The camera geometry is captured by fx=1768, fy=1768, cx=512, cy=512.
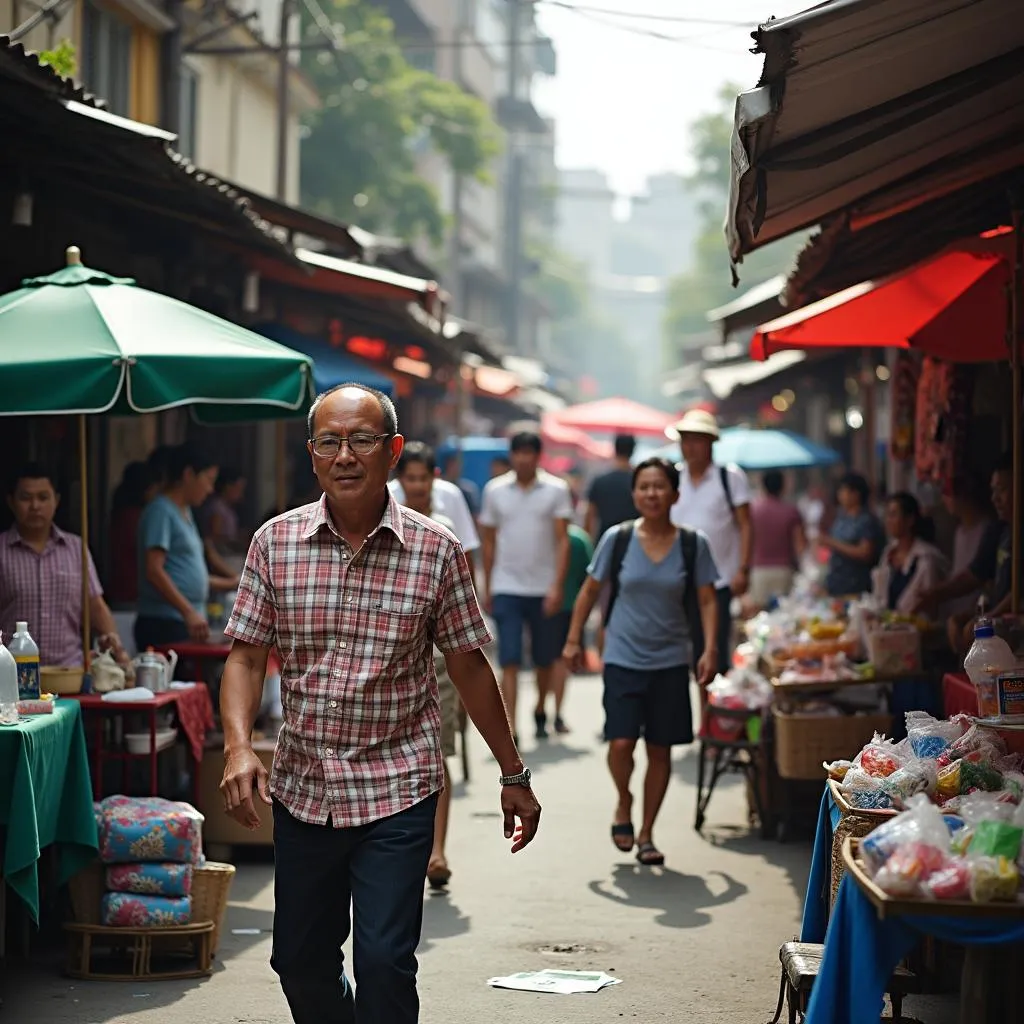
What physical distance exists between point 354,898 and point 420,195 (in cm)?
3120

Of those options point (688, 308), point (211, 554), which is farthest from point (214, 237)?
point (688, 308)

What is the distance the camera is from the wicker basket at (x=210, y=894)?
687 cm

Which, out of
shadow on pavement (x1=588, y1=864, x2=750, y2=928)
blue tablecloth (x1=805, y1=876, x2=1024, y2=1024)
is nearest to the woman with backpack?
shadow on pavement (x1=588, y1=864, x2=750, y2=928)

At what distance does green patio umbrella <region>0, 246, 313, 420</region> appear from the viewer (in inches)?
277

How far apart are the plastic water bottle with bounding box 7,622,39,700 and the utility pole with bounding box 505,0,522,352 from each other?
186 ft

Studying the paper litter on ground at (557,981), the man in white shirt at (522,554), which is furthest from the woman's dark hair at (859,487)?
the paper litter on ground at (557,981)

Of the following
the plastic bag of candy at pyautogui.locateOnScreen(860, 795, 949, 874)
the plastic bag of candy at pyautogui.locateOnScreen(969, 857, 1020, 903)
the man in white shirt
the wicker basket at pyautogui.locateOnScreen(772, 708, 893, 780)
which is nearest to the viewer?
the plastic bag of candy at pyautogui.locateOnScreen(969, 857, 1020, 903)

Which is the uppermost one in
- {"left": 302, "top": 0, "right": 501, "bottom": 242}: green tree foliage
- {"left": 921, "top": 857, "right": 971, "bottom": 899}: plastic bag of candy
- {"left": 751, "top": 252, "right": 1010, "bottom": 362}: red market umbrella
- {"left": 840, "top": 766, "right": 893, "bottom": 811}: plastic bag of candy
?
{"left": 302, "top": 0, "right": 501, "bottom": 242}: green tree foliage

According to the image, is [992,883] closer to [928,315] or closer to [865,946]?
[865,946]

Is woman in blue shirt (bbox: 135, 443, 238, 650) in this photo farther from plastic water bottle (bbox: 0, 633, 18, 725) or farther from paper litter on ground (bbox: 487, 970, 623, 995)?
paper litter on ground (bbox: 487, 970, 623, 995)

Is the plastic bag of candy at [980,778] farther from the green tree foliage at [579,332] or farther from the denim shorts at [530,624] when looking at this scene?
the green tree foliage at [579,332]

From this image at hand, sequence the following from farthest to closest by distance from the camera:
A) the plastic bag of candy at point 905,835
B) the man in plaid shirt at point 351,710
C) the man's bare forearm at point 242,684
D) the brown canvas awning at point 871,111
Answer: the brown canvas awning at point 871,111
the man's bare forearm at point 242,684
the man in plaid shirt at point 351,710
the plastic bag of candy at point 905,835

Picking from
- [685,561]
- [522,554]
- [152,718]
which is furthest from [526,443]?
[152,718]

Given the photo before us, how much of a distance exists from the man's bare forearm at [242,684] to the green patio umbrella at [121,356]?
8.39ft
